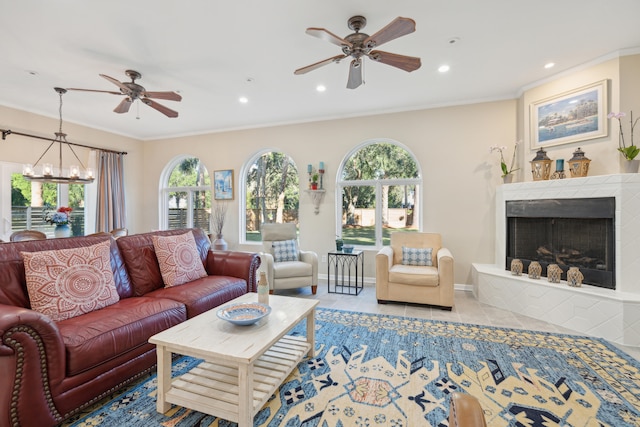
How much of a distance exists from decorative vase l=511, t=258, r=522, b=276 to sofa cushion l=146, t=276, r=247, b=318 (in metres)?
3.16

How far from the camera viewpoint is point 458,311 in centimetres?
347

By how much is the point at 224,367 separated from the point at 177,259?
4.36 ft

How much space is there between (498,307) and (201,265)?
3495mm

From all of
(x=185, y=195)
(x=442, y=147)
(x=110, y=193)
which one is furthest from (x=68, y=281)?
(x=442, y=147)

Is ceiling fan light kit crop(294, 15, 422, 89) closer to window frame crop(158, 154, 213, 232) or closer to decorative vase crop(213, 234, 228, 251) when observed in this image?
decorative vase crop(213, 234, 228, 251)

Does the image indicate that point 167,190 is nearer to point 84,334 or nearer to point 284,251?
point 284,251

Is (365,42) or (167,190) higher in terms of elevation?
(365,42)

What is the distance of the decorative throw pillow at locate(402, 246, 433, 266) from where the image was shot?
3.95 metres

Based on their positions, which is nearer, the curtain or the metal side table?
the metal side table

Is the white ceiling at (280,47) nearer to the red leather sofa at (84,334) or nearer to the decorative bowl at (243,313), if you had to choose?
the red leather sofa at (84,334)

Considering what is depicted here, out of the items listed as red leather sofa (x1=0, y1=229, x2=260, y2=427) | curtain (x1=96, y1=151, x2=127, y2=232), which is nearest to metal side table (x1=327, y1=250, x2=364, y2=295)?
red leather sofa (x1=0, y1=229, x2=260, y2=427)

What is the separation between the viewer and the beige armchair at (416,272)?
3447 millimetres

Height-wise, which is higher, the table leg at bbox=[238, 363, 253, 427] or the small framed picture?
the small framed picture

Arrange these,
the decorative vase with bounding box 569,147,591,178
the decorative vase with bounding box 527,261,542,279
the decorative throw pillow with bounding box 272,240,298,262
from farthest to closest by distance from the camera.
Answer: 1. the decorative throw pillow with bounding box 272,240,298,262
2. the decorative vase with bounding box 527,261,542,279
3. the decorative vase with bounding box 569,147,591,178
